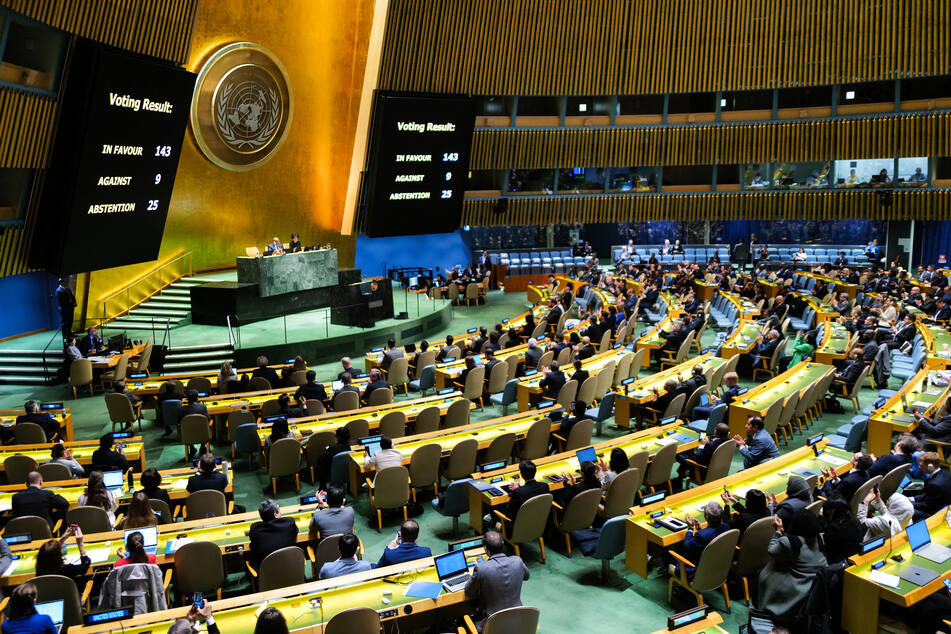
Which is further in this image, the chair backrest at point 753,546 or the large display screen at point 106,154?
the large display screen at point 106,154

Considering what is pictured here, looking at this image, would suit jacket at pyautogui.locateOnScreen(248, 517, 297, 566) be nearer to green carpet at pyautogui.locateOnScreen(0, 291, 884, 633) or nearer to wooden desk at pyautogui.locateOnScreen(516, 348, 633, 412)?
green carpet at pyautogui.locateOnScreen(0, 291, 884, 633)

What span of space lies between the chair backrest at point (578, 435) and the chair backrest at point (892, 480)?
3378 millimetres

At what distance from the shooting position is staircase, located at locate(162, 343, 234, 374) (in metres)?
15.8

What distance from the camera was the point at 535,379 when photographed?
41.5 feet

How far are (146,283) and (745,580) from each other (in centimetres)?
1725

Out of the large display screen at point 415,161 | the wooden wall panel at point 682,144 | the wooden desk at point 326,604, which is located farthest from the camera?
the wooden wall panel at point 682,144

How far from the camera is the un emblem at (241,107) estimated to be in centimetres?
2028

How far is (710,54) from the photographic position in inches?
1067

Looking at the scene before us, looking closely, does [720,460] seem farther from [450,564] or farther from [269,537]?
[269,537]

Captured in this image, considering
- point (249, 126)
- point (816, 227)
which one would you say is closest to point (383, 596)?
point (249, 126)

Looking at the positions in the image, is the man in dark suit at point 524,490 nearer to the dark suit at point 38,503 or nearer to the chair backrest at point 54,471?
the dark suit at point 38,503

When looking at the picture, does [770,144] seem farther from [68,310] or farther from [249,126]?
[68,310]

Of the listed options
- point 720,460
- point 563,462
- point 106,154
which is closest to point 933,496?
point 720,460

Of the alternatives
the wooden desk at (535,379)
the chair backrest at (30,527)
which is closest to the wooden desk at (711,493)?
the wooden desk at (535,379)
